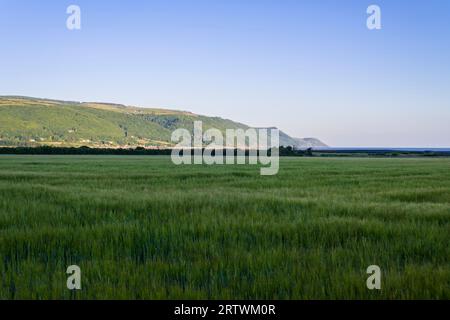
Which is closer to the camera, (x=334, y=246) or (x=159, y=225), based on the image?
(x=334, y=246)

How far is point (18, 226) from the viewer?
7445 millimetres

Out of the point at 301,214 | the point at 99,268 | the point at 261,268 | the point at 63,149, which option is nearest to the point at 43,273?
the point at 99,268

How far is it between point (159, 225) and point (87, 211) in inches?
99.3

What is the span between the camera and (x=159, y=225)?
731 cm

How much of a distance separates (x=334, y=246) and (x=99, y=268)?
3.36m

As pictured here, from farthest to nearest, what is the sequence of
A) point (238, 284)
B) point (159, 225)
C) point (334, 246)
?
1. point (159, 225)
2. point (334, 246)
3. point (238, 284)

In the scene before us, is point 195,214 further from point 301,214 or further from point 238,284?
point 238,284
